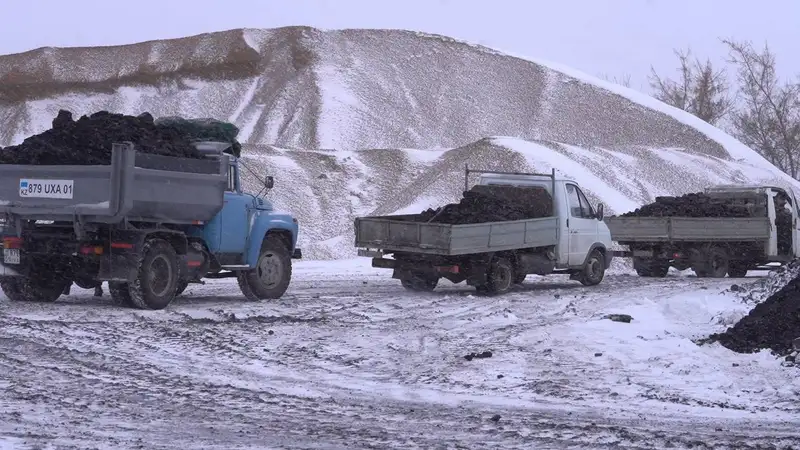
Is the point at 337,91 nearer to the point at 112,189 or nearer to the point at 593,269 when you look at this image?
the point at 593,269

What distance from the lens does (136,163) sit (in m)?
13.7

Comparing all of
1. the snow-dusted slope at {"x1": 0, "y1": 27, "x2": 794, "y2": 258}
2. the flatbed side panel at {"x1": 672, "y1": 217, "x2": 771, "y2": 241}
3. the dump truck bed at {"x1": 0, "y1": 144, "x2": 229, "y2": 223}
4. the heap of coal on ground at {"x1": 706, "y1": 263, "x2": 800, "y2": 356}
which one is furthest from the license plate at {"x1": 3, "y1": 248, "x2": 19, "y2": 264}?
the snow-dusted slope at {"x1": 0, "y1": 27, "x2": 794, "y2": 258}

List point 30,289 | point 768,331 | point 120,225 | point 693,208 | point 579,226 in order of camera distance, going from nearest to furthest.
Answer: point 768,331
point 120,225
point 30,289
point 579,226
point 693,208

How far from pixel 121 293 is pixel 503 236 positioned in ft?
21.9

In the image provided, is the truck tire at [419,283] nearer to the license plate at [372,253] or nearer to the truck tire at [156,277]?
the license plate at [372,253]

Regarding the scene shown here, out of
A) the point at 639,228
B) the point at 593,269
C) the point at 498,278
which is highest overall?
the point at 639,228

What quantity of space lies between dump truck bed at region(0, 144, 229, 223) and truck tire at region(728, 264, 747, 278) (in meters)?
14.6

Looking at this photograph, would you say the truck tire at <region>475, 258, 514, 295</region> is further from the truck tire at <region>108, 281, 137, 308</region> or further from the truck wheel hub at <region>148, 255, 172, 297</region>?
the truck tire at <region>108, 281, 137, 308</region>

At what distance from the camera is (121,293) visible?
Answer: 571 inches

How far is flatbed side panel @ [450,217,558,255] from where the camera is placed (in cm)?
1742

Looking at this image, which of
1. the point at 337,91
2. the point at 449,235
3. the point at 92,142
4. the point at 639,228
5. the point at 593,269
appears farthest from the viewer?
the point at 337,91

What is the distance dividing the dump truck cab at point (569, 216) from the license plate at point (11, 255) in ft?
30.1

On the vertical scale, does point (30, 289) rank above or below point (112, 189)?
below

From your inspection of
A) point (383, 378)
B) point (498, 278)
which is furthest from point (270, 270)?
point (383, 378)
